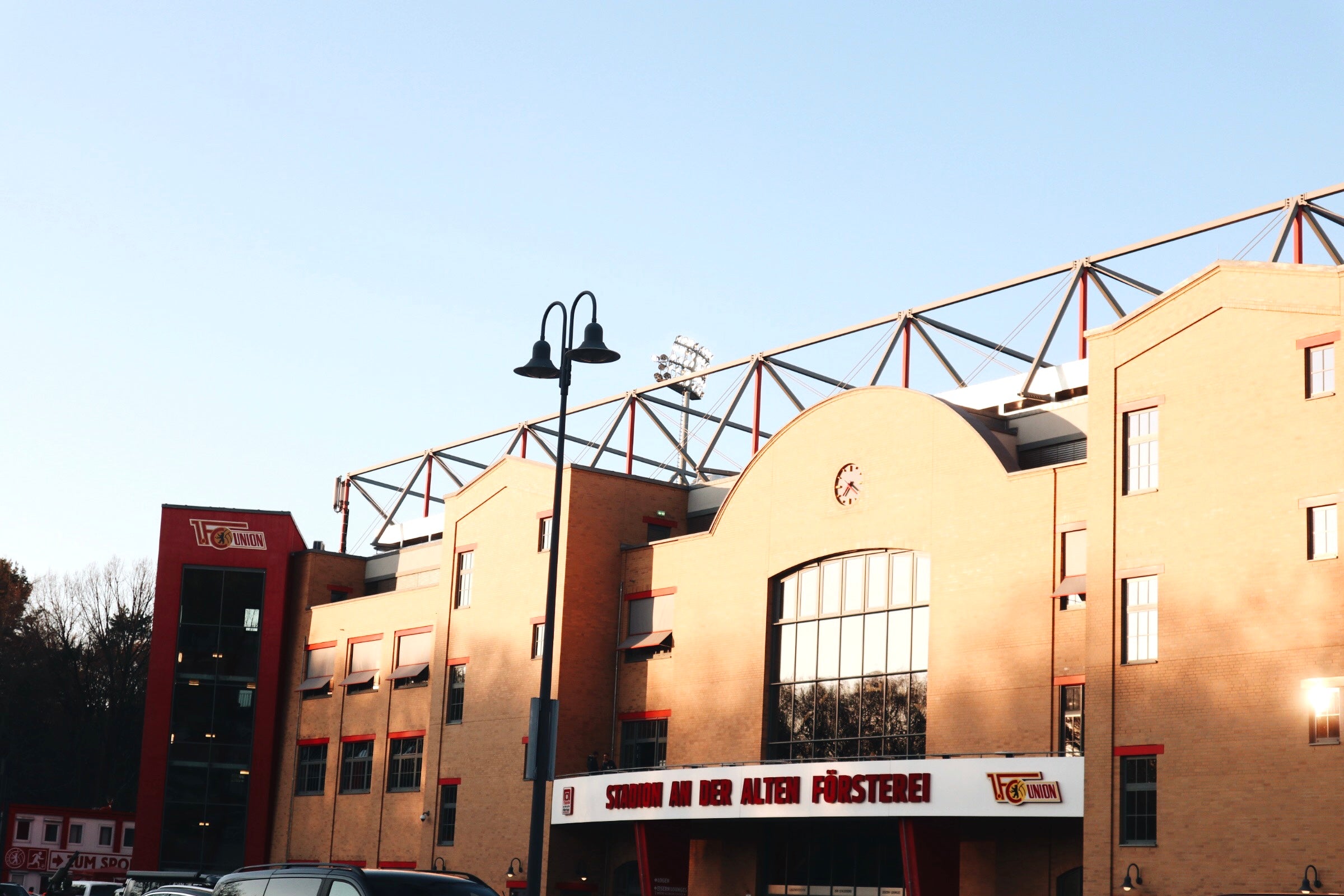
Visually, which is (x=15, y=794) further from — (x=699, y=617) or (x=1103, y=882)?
(x=1103, y=882)

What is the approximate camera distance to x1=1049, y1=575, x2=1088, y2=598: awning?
3275cm

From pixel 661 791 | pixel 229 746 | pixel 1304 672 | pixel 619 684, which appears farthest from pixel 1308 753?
pixel 229 746

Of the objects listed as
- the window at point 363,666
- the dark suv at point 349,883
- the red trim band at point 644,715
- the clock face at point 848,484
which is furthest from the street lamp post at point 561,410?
the window at point 363,666

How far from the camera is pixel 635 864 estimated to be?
4394cm

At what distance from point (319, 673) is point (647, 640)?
18418mm

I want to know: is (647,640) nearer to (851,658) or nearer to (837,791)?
(851,658)

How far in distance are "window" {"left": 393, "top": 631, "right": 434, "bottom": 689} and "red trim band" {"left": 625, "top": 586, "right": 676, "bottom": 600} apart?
8.52 metres

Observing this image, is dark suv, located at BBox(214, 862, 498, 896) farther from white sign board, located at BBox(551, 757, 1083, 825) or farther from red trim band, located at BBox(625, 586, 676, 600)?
red trim band, located at BBox(625, 586, 676, 600)

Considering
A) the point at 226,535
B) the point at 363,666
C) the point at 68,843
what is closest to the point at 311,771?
the point at 363,666

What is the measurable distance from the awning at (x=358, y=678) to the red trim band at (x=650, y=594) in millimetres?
12737

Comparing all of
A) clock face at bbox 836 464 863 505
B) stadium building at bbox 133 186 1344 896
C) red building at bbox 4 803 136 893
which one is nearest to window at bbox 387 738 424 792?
stadium building at bbox 133 186 1344 896

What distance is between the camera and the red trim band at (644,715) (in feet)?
145

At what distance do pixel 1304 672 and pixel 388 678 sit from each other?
3331 cm

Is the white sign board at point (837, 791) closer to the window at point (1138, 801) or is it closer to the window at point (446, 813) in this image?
the window at point (1138, 801)
